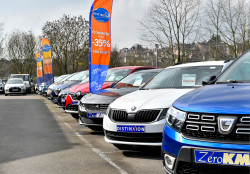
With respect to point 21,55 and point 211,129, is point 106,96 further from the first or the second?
point 21,55

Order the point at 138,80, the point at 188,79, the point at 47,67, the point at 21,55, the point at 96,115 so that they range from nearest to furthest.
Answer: the point at 188,79
the point at 96,115
the point at 138,80
the point at 47,67
the point at 21,55

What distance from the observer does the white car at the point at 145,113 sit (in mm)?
5414

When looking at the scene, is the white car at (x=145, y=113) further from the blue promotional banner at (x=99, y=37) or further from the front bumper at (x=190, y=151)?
the blue promotional banner at (x=99, y=37)

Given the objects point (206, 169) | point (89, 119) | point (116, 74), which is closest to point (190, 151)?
point (206, 169)

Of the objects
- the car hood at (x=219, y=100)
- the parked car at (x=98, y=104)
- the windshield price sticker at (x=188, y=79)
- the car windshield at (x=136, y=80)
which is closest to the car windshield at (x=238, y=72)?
the car hood at (x=219, y=100)

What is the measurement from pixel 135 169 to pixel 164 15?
31.0 m

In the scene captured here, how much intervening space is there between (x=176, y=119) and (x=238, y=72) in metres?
1.35

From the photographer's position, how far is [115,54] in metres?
73.2

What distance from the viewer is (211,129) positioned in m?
3.22

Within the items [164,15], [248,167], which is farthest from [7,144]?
[164,15]

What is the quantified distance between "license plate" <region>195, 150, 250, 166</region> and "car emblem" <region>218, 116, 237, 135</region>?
195 mm

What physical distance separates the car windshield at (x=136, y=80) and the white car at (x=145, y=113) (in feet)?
6.39

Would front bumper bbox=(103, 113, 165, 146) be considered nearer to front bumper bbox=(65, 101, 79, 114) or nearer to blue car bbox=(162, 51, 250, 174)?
blue car bbox=(162, 51, 250, 174)

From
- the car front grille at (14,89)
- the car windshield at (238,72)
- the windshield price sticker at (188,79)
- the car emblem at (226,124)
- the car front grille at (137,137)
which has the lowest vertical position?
the car front grille at (14,89)
